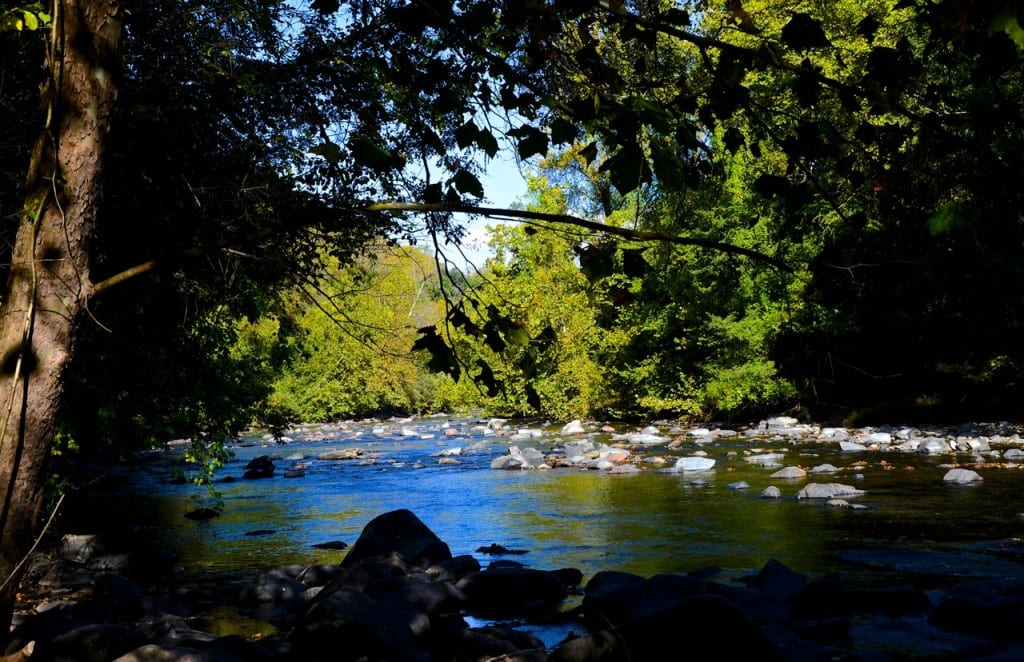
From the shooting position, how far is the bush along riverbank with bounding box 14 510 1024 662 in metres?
4.66

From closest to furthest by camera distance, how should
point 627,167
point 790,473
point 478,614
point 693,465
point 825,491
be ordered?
1. point 627,167
2. point 478,614
3. point 825,491
4. point 790,473
5. point 693,465

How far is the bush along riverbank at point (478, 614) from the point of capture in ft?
15.3

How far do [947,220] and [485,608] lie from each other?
5481mm

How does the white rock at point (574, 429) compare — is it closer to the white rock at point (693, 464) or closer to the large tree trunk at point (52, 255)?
the white rock at point (693, 464)

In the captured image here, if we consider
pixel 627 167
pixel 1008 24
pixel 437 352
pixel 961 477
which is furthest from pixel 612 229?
pixel 961 477

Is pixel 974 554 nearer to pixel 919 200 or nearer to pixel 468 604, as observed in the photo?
pixel 468 604

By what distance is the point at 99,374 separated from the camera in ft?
22.3

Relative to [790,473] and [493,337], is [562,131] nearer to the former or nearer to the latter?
[493,337]

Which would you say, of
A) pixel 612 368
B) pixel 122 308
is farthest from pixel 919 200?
pixel 612 368

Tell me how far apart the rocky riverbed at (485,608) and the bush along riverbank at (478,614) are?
12 millimetres

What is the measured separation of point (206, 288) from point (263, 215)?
2.94m

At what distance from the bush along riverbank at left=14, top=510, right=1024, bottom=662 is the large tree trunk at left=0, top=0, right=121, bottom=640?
1.90 m

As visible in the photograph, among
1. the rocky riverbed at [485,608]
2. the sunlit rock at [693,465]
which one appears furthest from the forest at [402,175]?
the sunlit rock at [693,465]

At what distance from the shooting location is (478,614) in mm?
6422
